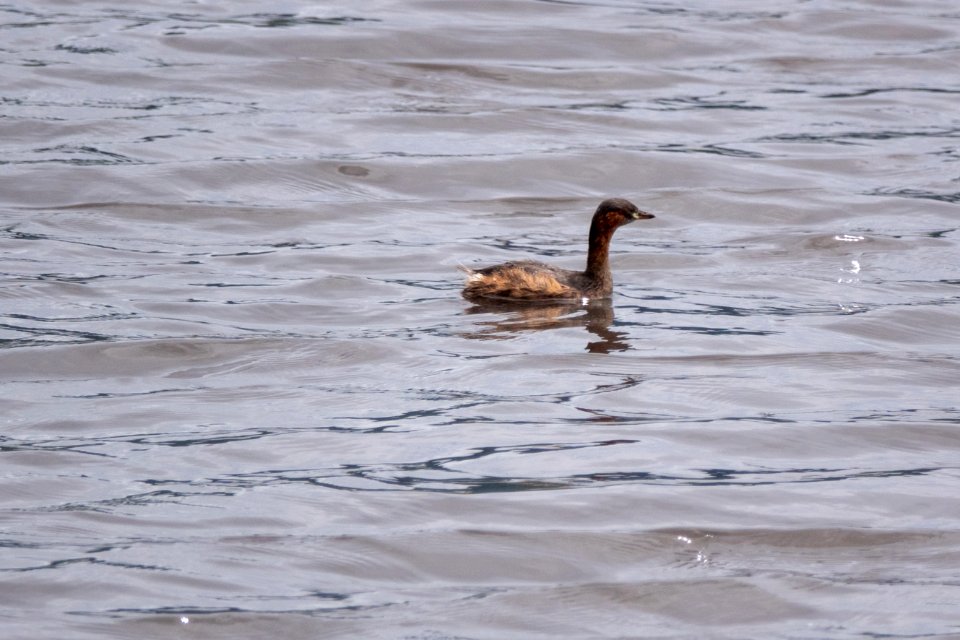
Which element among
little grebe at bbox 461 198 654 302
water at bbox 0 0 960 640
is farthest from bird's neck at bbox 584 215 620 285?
water at bbox 0 0 960 640

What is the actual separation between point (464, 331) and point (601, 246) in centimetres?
143

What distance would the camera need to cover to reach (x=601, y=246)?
1105cm

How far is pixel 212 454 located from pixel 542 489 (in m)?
1.53

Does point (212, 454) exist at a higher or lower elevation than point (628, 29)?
lower

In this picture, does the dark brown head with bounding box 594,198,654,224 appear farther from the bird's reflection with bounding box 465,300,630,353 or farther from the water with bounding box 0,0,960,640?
the bird's reflection with bounding box 465,300,630,353

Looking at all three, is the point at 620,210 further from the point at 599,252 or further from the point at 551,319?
the point at 551,319

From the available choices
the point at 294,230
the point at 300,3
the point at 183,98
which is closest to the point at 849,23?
the point at 300,3

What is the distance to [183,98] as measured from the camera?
53.4 ft

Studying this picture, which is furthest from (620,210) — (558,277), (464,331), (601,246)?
(464,331)

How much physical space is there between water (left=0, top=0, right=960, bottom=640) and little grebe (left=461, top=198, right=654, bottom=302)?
0.65ft

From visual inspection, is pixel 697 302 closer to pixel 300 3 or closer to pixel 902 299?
pixel 902 299

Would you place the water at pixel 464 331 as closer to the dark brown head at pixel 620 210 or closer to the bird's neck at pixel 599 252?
the bird's neck at pixel 599 252

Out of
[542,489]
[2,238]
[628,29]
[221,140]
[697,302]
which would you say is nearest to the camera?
[542,489]

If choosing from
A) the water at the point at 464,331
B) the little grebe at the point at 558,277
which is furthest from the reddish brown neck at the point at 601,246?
the water at the point at 464,331
